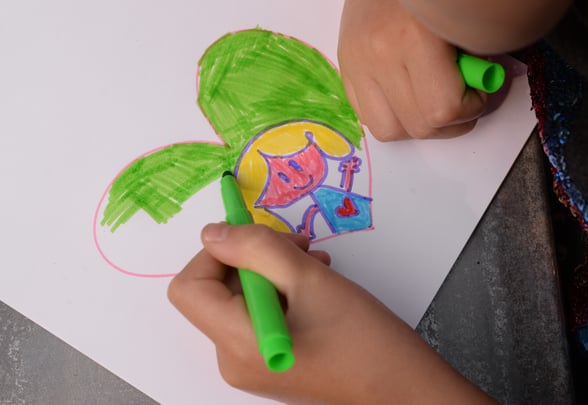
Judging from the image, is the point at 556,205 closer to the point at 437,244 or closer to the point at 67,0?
the point at 437,244

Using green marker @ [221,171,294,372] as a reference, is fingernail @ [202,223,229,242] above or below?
above

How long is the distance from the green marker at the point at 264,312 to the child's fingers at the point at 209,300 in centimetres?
1

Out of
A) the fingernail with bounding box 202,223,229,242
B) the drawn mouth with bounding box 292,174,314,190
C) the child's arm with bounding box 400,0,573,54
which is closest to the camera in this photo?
the child's arm with bounding box 400,0,573,54

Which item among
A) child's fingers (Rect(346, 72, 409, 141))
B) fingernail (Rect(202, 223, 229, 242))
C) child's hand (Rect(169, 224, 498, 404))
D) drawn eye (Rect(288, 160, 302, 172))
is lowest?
child's hand (Rect(169, 224, 498, 404))

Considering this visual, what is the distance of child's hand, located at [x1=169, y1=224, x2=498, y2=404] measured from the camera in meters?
0.47

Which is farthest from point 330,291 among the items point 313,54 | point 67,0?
point 67,0

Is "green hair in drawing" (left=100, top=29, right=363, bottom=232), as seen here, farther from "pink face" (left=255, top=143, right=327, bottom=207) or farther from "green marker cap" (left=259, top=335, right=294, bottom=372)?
"green marker cap" (left=259, top=335, right=294, bottom=372)

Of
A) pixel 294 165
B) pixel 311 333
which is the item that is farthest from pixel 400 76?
pixel 311 333

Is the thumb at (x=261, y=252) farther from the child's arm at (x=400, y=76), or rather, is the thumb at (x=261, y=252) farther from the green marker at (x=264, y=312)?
the child's arm at (x=400, y=76)

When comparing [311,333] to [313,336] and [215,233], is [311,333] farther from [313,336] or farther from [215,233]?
[215,233]

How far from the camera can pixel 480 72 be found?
1.72ft

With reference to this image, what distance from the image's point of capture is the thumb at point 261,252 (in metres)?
0.47

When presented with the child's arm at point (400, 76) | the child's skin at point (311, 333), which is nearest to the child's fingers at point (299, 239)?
the child's skin at point (311, 333)

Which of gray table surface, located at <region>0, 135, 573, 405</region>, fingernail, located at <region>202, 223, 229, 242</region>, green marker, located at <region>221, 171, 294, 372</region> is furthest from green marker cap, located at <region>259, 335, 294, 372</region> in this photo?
gray table surface, located at <region>0, 135, 573, 405</region>
